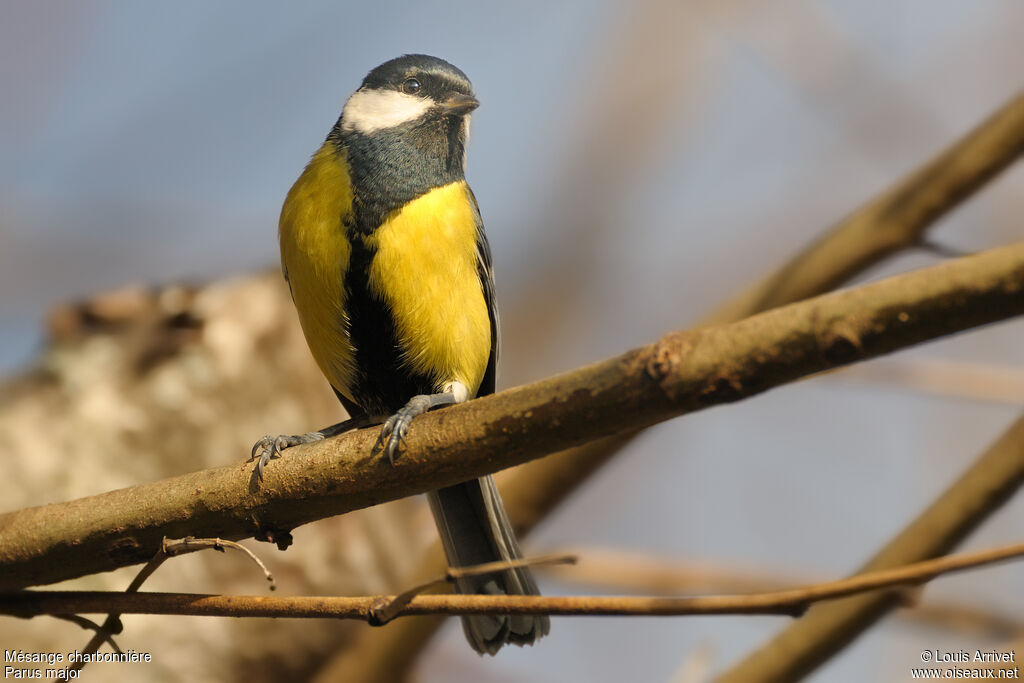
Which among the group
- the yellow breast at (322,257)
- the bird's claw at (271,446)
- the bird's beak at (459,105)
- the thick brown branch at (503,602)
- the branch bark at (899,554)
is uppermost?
the bird's beak at (459,105)

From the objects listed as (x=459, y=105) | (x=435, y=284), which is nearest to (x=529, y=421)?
(x=435, y=284)

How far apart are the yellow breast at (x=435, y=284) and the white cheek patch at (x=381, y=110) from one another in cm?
43

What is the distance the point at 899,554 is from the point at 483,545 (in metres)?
1.27

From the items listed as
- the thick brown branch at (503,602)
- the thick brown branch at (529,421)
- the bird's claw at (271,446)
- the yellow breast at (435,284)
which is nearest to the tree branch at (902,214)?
the yellow breast at (435,284)

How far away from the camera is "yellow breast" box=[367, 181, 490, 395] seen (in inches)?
116

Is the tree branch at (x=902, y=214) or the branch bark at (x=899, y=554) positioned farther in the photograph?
the tree branch at (x=902, y=214)

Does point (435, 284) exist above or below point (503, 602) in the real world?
above

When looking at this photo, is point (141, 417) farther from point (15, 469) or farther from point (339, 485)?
point (339, 485)

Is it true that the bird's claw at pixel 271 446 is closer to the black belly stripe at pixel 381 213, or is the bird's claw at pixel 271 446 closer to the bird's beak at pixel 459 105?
the black belly stripe at pixel 381 213

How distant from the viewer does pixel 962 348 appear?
233 inches

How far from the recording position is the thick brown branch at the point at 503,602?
56.8 inches

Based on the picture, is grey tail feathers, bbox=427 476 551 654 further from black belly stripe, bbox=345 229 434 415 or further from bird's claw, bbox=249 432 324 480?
bird's claw, bbox=249 432 324 480

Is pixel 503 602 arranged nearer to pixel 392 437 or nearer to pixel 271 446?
pixel 392 437

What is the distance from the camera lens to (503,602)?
168 cm
